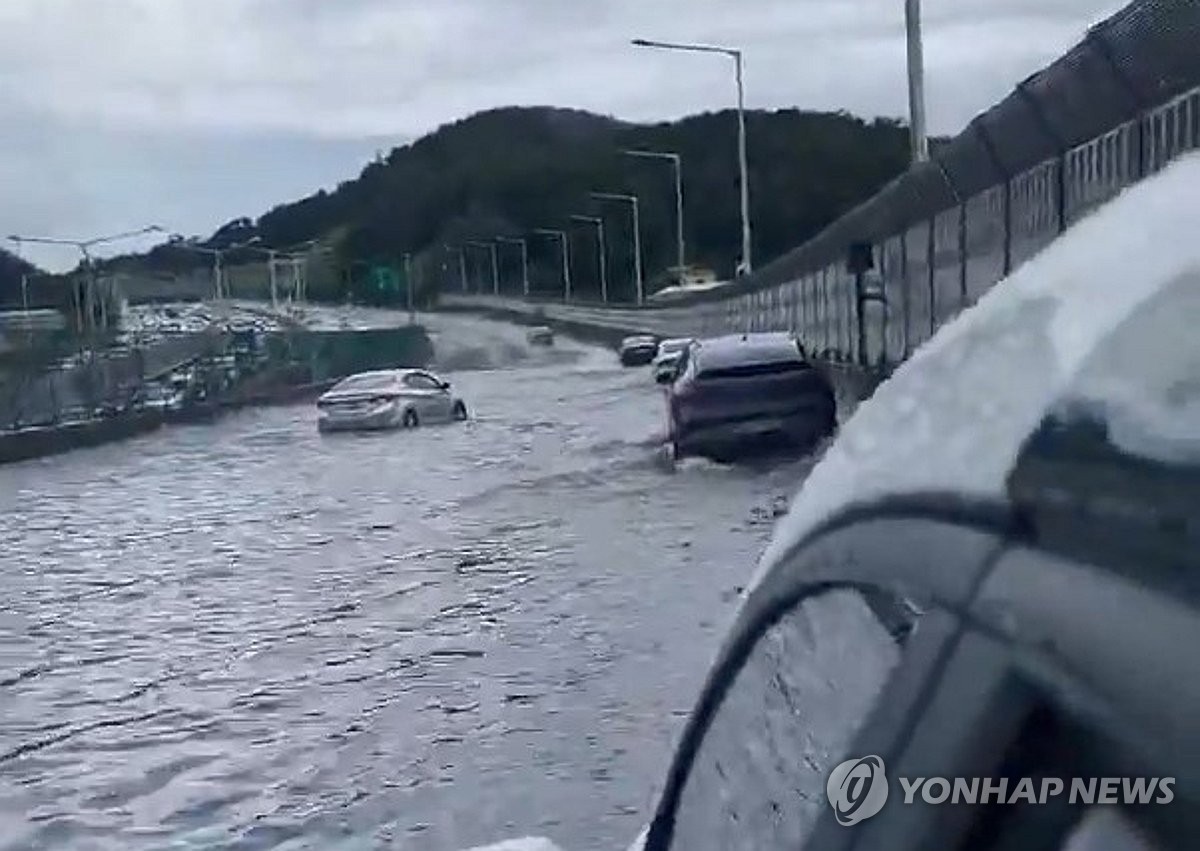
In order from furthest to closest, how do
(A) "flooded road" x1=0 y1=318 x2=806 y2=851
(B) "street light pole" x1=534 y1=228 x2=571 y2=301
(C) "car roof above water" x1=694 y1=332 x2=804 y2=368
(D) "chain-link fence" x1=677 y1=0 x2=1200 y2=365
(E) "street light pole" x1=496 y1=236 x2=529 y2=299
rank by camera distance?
(E) "street light pole" x1=496 y1=236 x2=529 y2=299 < (B) "street light pole" x1=534 y1=228 x2=571 y2=301 < (C) "car roof above water" x1=694 y1=332 x2=804 y2=368 < (D) "chain-link fence" x1=677 y1=0 x2=1200 y2=365 < (A) "flooded road" x1=0 y1=318 x2=806 y2=851

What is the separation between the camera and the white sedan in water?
133 feet

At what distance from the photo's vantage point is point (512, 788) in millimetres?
8609

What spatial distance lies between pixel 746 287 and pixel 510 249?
317ft

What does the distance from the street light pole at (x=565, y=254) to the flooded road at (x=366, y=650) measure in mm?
110336

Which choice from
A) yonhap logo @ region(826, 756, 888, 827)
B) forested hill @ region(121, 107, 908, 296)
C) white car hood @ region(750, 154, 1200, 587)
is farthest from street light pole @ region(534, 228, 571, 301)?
yonhap logo @ region(826, 756, 888, 827)

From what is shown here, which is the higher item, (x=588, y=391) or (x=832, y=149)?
(x=832, y=149)

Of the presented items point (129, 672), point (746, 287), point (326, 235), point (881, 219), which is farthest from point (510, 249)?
point (129, 672)

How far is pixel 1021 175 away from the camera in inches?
711

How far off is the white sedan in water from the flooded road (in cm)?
1228

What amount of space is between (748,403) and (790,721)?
22.6 meters

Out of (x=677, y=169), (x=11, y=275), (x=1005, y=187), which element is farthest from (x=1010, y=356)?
(x=11, y=275)

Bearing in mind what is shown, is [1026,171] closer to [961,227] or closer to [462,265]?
[961,227]

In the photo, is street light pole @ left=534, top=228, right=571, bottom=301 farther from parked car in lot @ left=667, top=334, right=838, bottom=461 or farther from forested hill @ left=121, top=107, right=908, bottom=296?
parked car in lot @ left=667, top=334, right=838, bottom=461

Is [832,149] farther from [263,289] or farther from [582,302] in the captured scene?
[263,289]
